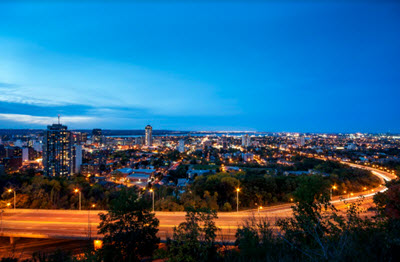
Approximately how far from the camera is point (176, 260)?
455 cm

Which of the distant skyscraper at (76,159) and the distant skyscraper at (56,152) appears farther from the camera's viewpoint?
the distant skyscraper at (76,159)

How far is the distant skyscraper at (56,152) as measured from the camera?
36.8m

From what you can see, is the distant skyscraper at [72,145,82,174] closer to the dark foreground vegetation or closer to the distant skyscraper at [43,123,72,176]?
the distant skyscraper at [43,123,72,176]

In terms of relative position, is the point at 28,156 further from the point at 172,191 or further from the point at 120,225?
the point at 120,225

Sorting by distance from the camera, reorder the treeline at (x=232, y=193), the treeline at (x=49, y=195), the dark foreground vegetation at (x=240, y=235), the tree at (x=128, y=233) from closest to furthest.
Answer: the dark foreground vegetation at (x=240, y=235) → the tree at (x=128, y=233) → the treeline at (x=49, y=195) → the treeline at (x=232, y=193)

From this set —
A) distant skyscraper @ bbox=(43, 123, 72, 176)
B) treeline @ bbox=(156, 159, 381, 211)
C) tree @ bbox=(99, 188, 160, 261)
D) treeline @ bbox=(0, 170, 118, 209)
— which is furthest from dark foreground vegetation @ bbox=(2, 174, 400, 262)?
distant skyscraper @ bbox=(43, 123, 72, 176)

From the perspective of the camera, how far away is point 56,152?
37406 mm

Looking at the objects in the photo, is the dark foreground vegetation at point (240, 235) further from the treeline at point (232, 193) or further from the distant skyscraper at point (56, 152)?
the distant skyscraper at point (56, 152)

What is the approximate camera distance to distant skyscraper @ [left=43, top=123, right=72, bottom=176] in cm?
3678

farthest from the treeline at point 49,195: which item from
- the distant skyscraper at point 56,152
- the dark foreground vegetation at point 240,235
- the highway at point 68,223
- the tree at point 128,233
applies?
the distant skyscraper at point 56,152

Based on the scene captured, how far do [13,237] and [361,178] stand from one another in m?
25.6

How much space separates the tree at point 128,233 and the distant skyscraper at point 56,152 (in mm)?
39024

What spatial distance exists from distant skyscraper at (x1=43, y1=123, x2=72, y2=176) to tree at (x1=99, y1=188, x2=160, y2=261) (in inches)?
1536

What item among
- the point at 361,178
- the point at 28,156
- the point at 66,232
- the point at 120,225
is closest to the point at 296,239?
the point at 120,225
